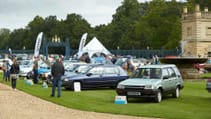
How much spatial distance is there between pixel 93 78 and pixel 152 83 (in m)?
7.93

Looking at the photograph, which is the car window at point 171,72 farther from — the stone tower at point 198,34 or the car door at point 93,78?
the stone tower at point 198,34

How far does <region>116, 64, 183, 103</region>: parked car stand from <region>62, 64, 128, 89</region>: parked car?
541 centimetres

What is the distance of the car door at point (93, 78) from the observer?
28500 millimetres

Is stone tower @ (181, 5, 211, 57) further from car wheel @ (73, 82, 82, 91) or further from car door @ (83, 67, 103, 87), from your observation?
car wheel @ (73, 82, 82, 91)

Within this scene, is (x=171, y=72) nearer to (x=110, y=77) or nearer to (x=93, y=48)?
(x=110, y=77)

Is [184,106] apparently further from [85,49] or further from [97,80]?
[85,49]

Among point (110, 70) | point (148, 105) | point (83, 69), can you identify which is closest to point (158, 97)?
point (148, 105)

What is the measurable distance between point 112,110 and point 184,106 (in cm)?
317

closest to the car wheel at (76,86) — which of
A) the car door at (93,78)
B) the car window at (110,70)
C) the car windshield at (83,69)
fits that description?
the car door at (93,78)

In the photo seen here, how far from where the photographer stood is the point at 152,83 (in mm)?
21125

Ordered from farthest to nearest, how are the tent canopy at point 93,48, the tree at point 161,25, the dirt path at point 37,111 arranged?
the tree at point 161,25
the tent canopy at point 93,48
the dirt path at point 37,111

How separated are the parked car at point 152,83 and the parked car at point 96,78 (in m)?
5.41

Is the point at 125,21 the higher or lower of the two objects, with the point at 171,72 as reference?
higher

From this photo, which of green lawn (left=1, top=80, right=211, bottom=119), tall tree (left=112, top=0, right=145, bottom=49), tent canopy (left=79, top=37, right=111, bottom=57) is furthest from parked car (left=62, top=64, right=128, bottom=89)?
tall tree (left=112, top=0, right=145, bottom=49)
